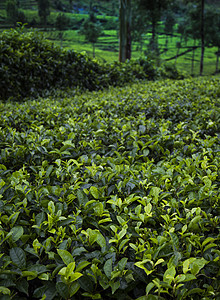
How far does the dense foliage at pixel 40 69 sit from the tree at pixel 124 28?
3021 mm

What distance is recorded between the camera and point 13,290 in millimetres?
971

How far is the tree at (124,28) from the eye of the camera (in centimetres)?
955

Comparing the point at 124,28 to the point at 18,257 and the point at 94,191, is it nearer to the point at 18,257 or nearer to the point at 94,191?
the point at 94,191

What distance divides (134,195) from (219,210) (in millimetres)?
517

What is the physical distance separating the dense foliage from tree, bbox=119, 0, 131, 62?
302 centimetres

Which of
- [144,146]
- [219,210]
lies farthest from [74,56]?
[219,210]

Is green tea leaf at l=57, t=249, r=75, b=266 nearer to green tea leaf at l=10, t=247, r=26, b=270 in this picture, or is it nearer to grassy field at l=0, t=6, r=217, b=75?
green tea leaf at l=10, t=247, r=26, b=270

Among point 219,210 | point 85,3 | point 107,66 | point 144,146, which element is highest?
point 85,3

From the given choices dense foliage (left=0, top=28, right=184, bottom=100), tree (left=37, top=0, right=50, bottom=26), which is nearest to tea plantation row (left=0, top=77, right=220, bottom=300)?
dense foliage (left=0, top=28, right=184, bottom=100)

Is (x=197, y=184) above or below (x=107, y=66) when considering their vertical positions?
below

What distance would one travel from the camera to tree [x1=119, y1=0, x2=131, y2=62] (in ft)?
31.3

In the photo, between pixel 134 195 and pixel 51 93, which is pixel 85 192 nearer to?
pixel 134 195

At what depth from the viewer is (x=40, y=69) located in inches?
233

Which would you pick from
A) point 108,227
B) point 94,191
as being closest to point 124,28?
point 94,191
